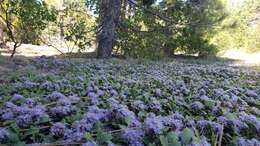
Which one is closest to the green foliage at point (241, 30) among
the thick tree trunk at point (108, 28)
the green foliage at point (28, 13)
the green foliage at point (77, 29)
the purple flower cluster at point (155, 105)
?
the green foliage at point (77, 29)

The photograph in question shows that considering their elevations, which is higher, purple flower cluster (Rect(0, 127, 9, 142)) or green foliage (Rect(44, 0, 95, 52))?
green foliage (Rect(44, 0, 95, 52))

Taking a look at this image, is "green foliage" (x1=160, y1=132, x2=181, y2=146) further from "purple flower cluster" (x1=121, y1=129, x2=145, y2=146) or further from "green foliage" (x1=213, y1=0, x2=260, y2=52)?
"green foliage" (x1=213, y1=0, x2=260, y2=52)

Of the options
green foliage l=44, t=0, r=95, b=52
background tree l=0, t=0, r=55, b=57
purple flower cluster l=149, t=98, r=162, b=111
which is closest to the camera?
purple flower cluster l=149, t=98, r=162, b=111

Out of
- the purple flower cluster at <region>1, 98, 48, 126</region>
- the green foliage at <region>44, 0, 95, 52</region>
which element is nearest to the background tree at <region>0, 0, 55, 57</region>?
the green foliage at <region>44, 0, 95, 52</region>

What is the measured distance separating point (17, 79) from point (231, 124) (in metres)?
1.89

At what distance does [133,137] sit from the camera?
1501 millimetres

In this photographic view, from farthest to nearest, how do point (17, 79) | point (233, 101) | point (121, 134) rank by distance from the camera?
point (17, 79) < point (233, 101) < point (121, 134)

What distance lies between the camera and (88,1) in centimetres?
1002

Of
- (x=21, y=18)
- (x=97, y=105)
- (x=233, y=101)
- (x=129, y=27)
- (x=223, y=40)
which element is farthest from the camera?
(x=223, y=40)

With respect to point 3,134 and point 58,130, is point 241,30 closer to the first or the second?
point 58,130

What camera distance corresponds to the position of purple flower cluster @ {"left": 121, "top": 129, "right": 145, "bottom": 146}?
4.85 feet

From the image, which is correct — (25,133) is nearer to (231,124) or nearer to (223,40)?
(231,124)

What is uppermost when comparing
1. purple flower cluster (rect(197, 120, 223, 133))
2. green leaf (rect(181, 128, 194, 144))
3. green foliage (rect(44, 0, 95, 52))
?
green foliage (rect(44, 0, 95, 52))

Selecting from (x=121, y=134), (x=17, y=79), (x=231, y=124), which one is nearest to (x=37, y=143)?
(x=121, y=134)
